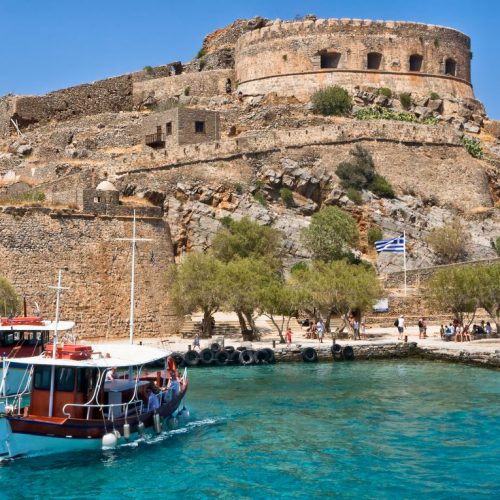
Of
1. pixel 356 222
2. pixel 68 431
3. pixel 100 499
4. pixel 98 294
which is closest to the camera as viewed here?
pixel 100 499

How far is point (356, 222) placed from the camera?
43.0 m

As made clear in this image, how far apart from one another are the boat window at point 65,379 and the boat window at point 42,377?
0.67 ft

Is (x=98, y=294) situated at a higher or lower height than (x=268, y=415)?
higher

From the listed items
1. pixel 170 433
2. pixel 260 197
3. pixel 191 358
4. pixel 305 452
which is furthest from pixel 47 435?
pixel 260 197

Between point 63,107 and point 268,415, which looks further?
point 63,107

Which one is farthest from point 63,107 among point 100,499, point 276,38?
point 100,499

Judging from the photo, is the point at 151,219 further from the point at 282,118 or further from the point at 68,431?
the point at 68,431

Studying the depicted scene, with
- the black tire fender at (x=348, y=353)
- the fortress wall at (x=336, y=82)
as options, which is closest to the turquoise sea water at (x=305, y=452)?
the black tire fender at (x=348, y=353)

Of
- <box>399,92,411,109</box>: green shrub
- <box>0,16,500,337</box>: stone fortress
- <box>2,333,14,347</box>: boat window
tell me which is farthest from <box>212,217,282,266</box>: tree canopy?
<box>399,92,411,109</box>: green shrub

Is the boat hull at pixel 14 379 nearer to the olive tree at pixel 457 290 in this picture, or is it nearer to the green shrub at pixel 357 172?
the olive tree at pixel 457 290

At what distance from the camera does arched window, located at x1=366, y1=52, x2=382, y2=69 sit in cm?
5305

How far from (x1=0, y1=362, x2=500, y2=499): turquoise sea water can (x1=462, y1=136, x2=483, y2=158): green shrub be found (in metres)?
26.4

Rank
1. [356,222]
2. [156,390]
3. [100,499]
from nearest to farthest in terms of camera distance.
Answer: [100,499]
[156,390]
[356,222]

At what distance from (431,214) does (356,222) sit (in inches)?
173
